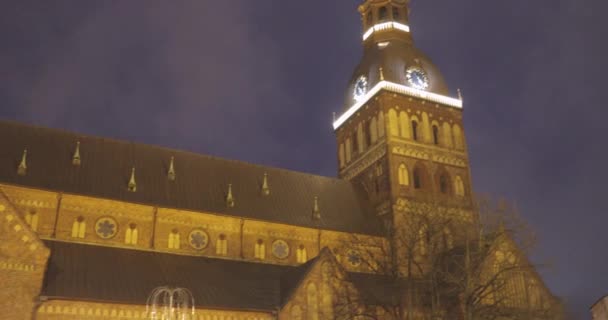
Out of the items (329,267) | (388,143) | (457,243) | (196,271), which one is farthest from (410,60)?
(196,271)

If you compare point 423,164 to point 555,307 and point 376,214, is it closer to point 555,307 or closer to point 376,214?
point 376,214

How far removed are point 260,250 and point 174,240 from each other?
544cm

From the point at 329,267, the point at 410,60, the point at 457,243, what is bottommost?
the point at 329,267

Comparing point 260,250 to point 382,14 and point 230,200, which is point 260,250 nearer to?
point 230,200

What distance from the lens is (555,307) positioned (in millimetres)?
31547

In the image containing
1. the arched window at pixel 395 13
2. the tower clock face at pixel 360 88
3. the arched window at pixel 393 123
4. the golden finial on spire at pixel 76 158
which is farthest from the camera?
the arched window at pixel 395 13

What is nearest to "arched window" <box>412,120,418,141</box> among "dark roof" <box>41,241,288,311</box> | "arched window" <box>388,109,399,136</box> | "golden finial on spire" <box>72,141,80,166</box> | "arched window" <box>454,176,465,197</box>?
"arched window" <box>388,109,399,136</box>

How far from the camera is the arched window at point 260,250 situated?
38969mm

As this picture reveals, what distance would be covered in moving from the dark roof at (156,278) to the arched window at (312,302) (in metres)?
0.72

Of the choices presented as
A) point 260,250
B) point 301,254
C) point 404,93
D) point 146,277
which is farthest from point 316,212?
point 146,277

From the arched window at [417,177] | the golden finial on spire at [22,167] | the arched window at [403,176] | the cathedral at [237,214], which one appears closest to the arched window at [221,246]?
the cathedral at [237,214]

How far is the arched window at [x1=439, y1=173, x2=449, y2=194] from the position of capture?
47.3 meters

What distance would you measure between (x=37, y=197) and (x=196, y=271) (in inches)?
368

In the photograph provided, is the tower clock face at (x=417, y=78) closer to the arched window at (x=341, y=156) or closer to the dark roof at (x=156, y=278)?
the arched window at (x=341, y=156)
